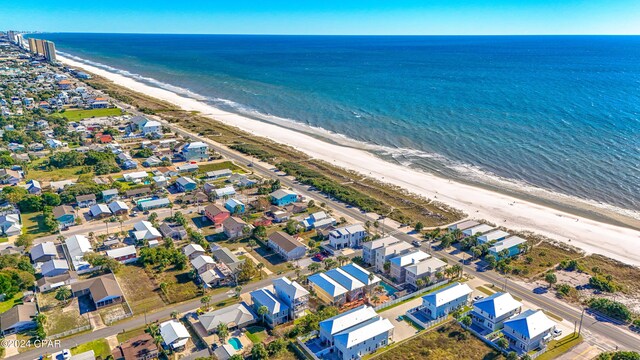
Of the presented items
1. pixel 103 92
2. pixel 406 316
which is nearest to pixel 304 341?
pixel 406 316

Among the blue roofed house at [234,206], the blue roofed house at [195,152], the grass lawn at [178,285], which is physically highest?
the blue roofed house at [195,152]

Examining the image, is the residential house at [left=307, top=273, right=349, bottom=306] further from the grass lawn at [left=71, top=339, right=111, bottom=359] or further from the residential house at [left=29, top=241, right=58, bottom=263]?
the residential house at [left=29, top=241, right=58, bottom=263]

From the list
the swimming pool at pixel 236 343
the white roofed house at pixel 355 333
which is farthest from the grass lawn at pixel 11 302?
the white roofed house at pixel 355 333

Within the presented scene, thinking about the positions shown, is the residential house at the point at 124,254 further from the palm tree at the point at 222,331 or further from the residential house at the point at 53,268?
the palm tree at the point at 222,331

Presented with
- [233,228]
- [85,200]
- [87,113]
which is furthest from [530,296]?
[87,113]

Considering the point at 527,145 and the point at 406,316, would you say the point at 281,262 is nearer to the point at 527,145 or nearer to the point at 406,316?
the point at 406,316

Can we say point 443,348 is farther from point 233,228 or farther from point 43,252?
point 43,252
